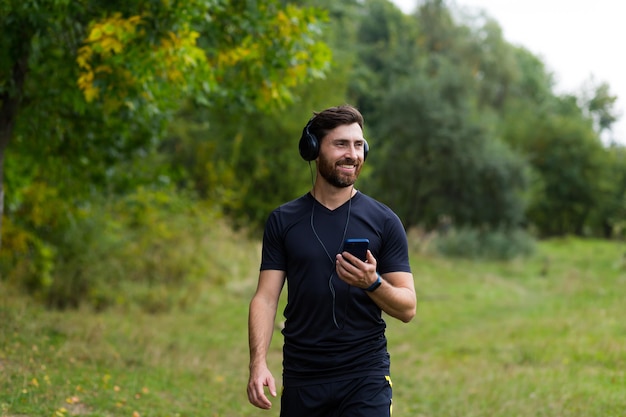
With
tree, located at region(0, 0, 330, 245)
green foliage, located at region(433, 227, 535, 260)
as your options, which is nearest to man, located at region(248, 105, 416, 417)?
tree, located at region(0, 0, 330, 245)

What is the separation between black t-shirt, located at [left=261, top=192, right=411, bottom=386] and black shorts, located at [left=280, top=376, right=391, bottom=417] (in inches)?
1.5

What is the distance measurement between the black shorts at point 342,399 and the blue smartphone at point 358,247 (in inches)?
26.9

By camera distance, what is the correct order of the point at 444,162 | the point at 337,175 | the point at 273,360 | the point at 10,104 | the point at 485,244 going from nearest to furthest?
the point at 337,175
the point at 10,104
the point at 273,360
the point at 444,162
the point at 485,244

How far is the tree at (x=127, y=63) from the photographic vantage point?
24.8 feet

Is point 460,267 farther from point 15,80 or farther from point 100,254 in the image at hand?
point 15,80

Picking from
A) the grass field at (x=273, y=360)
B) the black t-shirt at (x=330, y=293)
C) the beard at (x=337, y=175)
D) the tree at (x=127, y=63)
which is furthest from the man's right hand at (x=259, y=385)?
the tree at (x=127, y=63)

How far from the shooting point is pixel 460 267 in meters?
30.6

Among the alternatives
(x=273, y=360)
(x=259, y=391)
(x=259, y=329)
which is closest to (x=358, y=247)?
(x=259, y=329)

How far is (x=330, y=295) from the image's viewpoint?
3.81m

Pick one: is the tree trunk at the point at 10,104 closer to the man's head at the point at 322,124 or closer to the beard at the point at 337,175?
the man's head at the point at 322,124

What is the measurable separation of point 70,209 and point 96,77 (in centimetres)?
636

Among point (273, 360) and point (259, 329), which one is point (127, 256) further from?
point (259, 329)

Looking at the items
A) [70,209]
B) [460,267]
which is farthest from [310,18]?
[460,267]

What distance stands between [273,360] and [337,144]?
9.09 metres
